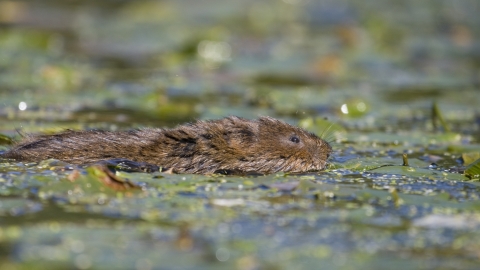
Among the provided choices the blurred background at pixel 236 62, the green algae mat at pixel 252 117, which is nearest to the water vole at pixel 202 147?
the green algae mat at pixel 252 117

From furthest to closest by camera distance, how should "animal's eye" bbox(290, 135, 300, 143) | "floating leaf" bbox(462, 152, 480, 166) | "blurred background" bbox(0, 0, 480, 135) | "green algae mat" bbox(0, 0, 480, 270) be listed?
1. "blurred background" bbox(0, 0, 480, 135)
2. "floating leaf" bbox(462, 152, 480, 166)
3. "animal's eye" bbox(290, 135, 300, 143)
4. "green algae mat" bbox(0, 0, 480, 270)

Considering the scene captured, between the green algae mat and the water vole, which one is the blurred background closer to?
the green algae mat

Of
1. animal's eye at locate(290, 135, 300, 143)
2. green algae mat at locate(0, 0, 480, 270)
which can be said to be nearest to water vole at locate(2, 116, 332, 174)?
animal's eye at locate(290, 135, 300, 143)

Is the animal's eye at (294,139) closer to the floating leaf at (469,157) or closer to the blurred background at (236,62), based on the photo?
the floating leaf at (469,157)

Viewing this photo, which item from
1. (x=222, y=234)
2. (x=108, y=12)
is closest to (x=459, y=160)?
(x=222, y=234)

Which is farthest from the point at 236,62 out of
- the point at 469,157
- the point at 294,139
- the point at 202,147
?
the point at 202,147
